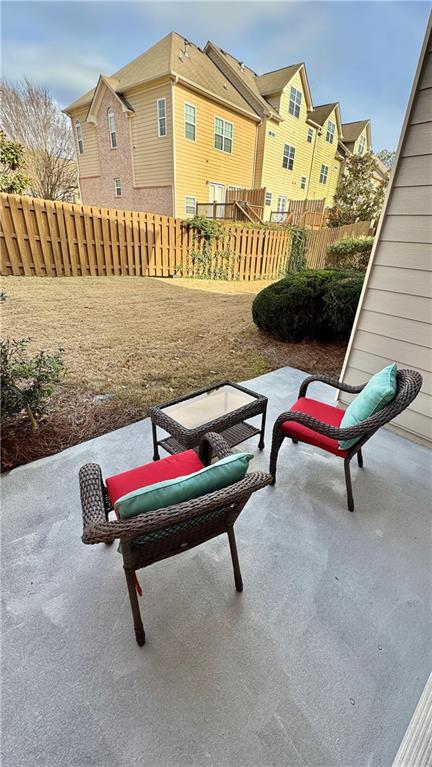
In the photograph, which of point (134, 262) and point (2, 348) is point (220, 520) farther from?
point (134, 262)

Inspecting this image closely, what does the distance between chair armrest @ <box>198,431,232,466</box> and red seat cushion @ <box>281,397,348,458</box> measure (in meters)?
0.66

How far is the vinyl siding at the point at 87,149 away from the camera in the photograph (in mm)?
14336

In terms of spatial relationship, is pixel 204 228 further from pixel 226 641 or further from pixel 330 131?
pixel 330 131

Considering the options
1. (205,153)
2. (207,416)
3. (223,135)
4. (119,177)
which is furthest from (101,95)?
(207,416)

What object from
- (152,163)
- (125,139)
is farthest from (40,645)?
(125,139)

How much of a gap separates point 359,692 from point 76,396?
9.44ft

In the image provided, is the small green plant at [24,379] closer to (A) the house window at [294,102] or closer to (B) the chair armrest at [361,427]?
(B) the chair armrest at [361,427]

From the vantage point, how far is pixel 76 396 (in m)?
3.14

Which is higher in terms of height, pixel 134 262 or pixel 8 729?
pixel 134 262

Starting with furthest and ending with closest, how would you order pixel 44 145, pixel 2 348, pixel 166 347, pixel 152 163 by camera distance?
pixel 44 145 → pixel 152 163 → pixel 166 347 → pixel 2 348

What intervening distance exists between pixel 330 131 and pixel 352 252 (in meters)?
15.9

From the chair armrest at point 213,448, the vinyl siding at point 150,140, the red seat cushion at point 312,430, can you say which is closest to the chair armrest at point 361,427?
the red seat cushion at point 312,430

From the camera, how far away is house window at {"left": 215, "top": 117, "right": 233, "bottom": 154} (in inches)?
507

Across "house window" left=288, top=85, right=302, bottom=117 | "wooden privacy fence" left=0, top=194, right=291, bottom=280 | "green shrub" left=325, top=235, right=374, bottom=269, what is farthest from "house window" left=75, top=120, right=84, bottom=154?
"green shrub" left=325, top=235, right=374, bottom=269
